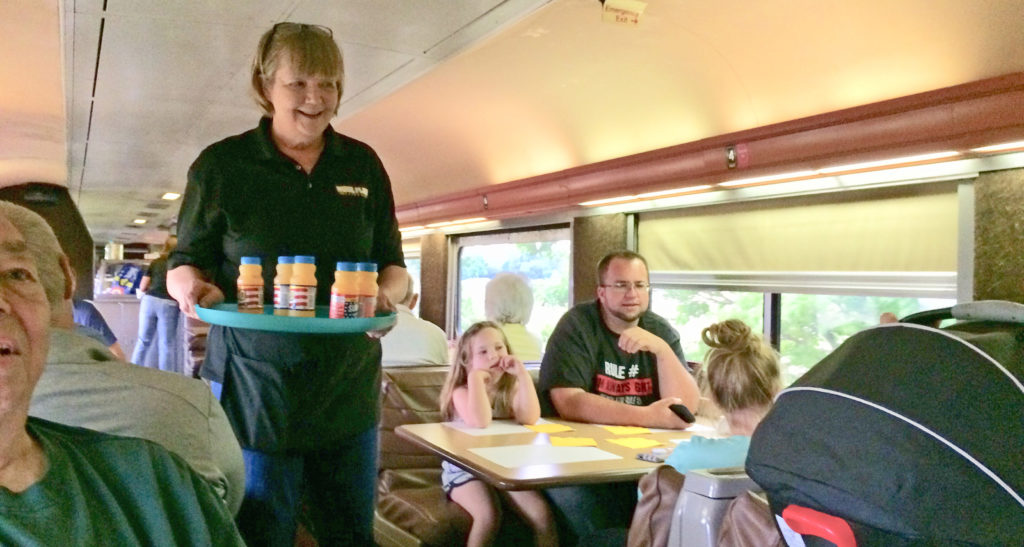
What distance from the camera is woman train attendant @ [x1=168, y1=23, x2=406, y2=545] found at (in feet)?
6.01

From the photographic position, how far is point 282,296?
5.94 feet

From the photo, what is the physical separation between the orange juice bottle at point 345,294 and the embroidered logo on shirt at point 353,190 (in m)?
0.22

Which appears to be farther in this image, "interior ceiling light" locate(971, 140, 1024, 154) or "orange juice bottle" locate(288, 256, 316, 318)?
"interior ceiling light" locate(971, 140, 1024, 154)

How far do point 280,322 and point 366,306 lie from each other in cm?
22

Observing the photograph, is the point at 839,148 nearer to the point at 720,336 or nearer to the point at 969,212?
the point at 969,212

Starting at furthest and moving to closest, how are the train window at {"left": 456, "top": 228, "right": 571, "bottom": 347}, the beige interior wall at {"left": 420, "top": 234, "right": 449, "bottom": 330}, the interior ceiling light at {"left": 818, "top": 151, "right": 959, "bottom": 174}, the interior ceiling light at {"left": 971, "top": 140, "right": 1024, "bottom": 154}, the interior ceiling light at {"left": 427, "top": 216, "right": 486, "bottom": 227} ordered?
the beige interior wall at {"left": 420, "top": 234, "right": 449, "bottom": 330} → the interior ceiling light at {"left": 427, "top": 216, "right": 486, "bottom": 227} → the train window at {"left": 456, "top": 228, "right": 571, "bottom": 347} → the interior ceiling light at {"left": 818, "top": 151, "right": 959, "bottom": 174} → the interior ceiling light at {"left": 971, "top": 140, "right": 1024, "bottom": 154}

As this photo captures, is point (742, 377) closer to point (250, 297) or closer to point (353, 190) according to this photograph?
point (353, 190)

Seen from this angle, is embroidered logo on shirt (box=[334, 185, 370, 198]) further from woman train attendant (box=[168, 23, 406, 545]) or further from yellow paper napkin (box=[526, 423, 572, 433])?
yellow paper napkin (box=[526, 423, 572, 433])

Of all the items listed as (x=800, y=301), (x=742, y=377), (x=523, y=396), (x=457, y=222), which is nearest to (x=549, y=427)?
(x=523, y=396)

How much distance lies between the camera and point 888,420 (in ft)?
4.05

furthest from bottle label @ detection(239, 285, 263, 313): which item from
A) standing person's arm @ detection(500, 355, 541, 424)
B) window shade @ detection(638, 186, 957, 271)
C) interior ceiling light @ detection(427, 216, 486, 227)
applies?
interior ceiling light @ detection(427, 216, 486, 227)

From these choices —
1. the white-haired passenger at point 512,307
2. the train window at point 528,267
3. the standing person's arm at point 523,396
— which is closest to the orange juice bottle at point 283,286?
the standing person's arm at point 523,396

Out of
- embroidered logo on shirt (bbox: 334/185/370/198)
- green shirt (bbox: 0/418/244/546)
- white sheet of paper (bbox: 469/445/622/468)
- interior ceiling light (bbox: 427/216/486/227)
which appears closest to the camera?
green shirt (bbox: 0/418/244/546)

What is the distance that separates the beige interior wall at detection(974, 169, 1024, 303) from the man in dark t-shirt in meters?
1.30
